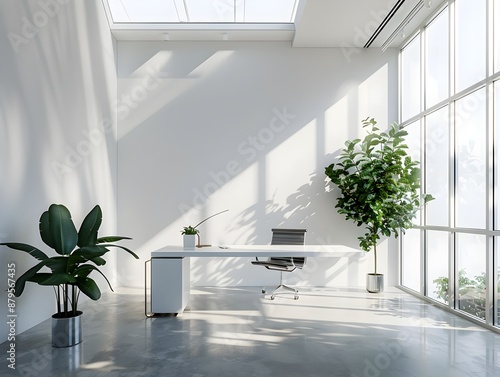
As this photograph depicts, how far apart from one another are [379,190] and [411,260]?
131 centimetres

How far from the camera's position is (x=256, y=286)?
22.3 ft

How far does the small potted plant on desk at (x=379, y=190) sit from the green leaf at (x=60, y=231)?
396 cm

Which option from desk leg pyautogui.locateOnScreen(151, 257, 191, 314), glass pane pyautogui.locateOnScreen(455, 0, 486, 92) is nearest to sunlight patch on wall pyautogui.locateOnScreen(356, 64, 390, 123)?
glass pane pyautogui.locateOnScreen(455, 0, 486, 92)

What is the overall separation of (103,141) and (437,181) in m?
4.84

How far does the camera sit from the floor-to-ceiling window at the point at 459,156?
4.31 m

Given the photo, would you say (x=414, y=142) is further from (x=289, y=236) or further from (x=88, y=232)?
(x=88, y=232)

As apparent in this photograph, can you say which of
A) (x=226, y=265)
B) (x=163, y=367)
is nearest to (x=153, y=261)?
(x=163, y=367)

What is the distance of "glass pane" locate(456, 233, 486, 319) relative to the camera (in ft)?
14.8

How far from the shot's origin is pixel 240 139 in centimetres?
688

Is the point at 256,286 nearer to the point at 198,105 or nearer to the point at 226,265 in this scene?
the point at 226,265

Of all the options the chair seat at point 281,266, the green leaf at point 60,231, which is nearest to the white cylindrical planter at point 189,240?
the chair seat at point 281,266

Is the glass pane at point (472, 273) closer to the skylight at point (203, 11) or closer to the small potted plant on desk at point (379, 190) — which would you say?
the small potted plant on desk at point (379, 190)

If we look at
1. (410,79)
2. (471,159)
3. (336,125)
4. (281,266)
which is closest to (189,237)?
(281,266)

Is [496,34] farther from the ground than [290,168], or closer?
farther from the ground
